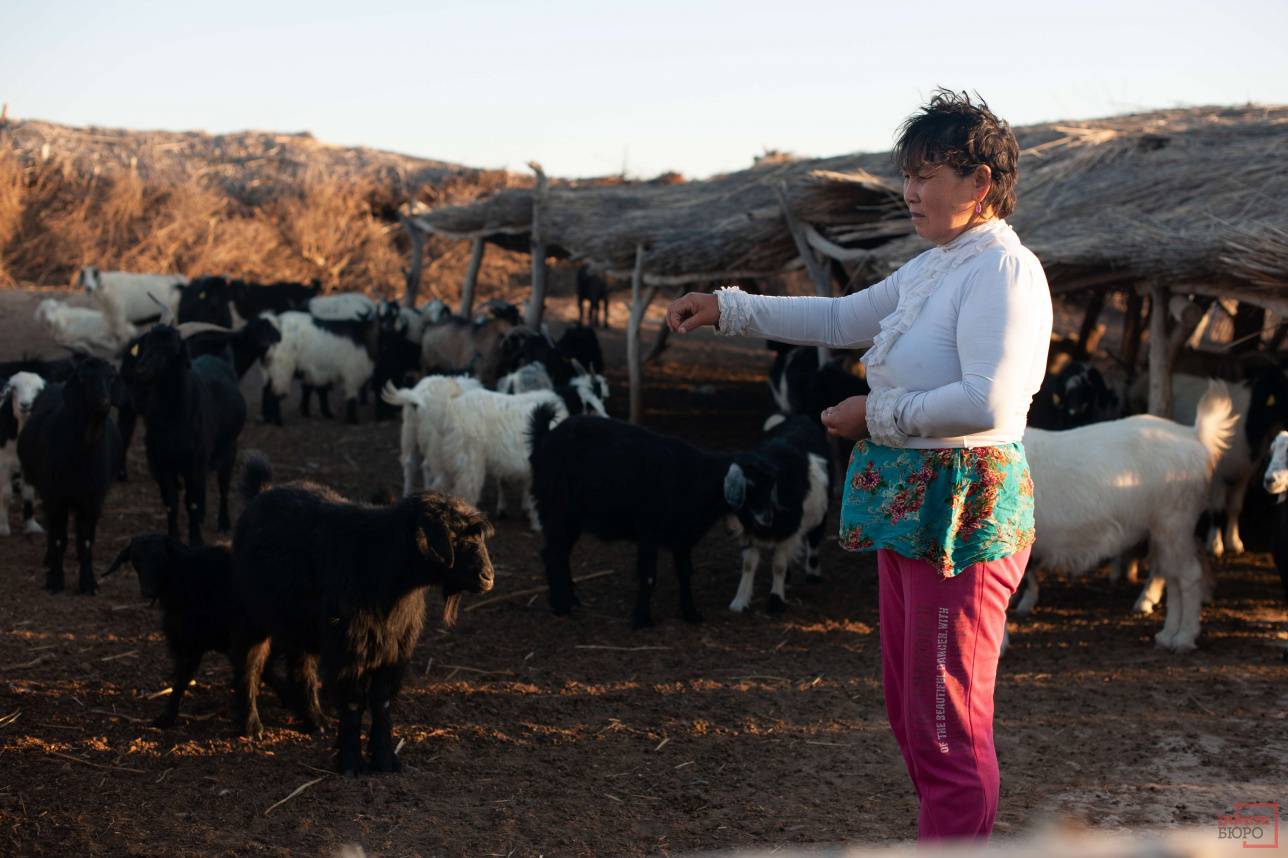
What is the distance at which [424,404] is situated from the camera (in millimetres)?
10000

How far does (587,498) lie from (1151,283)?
14.8 ft

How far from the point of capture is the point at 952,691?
8.95ft

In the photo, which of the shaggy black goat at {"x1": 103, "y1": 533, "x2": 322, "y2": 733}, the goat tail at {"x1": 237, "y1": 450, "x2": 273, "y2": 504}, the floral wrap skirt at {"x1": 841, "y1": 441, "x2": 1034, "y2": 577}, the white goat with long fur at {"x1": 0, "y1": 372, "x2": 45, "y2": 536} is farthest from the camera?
the white goat with long fur at {"x1": 0, "y1": 372, "x2": 45, "y2": 536}

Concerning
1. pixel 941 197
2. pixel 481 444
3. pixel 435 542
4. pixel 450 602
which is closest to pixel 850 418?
pixel 941 197

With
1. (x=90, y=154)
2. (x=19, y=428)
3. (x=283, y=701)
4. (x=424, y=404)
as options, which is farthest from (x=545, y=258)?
(x=90, y=154)

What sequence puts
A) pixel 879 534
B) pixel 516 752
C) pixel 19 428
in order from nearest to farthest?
pixel 879 534 < pixel 516 752 < pixel 19 428

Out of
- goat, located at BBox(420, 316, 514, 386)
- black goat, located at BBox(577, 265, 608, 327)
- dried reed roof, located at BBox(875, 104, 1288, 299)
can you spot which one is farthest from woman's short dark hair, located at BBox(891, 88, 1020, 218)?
black goat, located at BBox(577, 265, 608, 327)

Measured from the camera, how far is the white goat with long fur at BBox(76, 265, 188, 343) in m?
16.6

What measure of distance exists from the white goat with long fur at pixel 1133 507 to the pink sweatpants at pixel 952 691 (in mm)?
4400

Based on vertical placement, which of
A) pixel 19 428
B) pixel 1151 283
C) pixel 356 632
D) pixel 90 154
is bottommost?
pixel 356 632

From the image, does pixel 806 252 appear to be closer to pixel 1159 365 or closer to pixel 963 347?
pixel 1159 365

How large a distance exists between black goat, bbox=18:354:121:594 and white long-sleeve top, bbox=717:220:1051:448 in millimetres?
5917

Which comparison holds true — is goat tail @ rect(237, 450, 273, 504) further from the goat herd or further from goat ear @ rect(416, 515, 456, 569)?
goat ear @ rect(416, 515, 456, 569)

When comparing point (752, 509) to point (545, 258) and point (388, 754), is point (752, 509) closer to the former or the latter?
point (388, 754)
